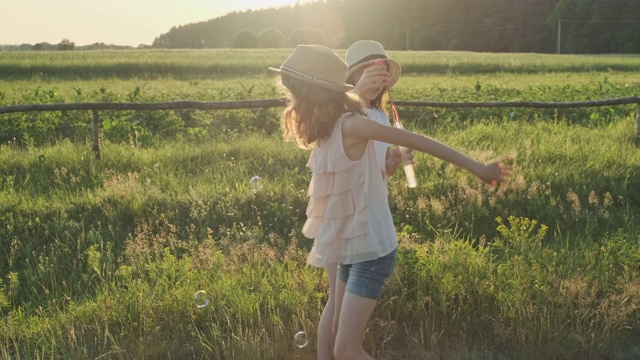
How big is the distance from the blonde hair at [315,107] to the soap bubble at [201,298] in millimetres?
A: 1614

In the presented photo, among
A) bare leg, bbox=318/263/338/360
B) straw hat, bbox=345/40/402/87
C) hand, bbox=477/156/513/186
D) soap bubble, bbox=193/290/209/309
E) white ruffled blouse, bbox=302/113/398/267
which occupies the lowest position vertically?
soap bubble, bbox=193/290/209/309

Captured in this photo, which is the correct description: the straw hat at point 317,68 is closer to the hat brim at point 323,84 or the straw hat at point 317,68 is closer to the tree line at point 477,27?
the hat brim at point 323,84

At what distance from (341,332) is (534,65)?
3507 centimetres

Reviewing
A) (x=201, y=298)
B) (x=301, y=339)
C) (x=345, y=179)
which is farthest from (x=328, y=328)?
(x=201, y=298)

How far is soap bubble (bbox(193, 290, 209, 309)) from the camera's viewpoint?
487 cm

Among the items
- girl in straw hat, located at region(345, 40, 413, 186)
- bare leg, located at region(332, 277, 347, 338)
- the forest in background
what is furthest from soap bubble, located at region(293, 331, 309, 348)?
the forest in background

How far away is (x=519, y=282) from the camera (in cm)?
512

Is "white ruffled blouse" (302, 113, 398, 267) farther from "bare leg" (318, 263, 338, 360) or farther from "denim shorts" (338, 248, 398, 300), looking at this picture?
"bare leg" (318, 263, 338, 360)

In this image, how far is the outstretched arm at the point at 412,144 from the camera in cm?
341

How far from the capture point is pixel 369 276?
3.62m

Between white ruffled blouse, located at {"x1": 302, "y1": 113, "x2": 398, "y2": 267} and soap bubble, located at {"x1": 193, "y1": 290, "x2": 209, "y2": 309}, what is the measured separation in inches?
51.6

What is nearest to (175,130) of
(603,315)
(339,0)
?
(603,315)

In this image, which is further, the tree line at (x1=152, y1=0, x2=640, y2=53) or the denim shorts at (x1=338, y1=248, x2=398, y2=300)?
the tree line at (x1=152, y1=0, x2=640, y2=53)

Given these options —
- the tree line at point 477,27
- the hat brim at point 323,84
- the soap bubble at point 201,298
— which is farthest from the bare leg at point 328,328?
the tree line at point 477,27
